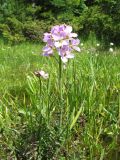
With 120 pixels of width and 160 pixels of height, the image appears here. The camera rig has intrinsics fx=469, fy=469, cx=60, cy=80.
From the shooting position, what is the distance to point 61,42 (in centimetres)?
259

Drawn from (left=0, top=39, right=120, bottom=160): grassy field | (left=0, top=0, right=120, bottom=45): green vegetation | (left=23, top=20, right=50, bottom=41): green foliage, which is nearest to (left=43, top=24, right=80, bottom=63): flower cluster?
(left=0, top=39, right=120, bottom=160): grassy field

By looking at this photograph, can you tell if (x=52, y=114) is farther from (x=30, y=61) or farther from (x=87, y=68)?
(x=30, y=61)

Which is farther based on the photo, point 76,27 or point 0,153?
point 76,27

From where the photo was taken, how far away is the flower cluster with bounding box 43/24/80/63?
2.59 m

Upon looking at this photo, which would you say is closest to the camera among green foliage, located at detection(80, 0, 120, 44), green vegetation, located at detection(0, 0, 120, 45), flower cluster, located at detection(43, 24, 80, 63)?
flower cluster, located at detection(43, 24, 80, 63)

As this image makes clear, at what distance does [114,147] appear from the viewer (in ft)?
10.3

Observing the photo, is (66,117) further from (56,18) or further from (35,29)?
(56,18)

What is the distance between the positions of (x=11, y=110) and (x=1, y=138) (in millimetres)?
455

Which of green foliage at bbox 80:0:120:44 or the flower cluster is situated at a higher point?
the flower cluster

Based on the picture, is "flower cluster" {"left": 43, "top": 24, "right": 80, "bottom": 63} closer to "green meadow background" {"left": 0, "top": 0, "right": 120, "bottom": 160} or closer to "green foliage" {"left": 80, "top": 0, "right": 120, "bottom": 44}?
"green meadow background" {"left": 0, "top": 0, "right": 120, "bottom": 160}

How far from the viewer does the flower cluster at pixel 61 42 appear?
2.59m

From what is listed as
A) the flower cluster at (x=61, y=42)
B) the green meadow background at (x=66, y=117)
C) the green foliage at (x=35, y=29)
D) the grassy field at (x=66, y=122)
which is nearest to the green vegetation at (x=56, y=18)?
the green foliage at (x=35, y=29)

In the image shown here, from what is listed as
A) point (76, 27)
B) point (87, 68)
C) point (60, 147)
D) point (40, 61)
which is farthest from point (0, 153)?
point (76, 27)

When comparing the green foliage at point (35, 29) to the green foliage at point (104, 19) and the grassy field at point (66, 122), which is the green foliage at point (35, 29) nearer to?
the green foliage at point (104, 19)
